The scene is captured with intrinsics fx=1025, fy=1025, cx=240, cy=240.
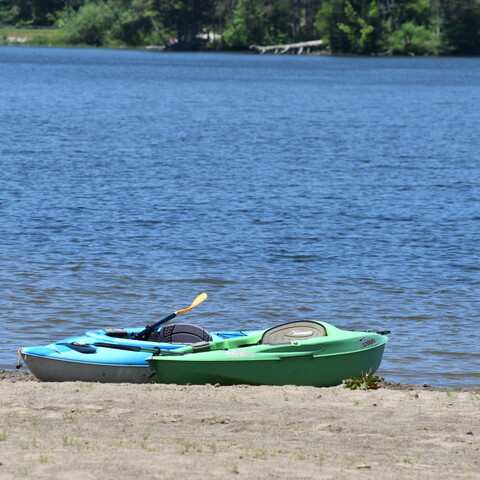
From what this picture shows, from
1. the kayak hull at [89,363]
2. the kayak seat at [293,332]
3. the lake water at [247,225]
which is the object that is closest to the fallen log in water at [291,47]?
the lake water at [247,225]

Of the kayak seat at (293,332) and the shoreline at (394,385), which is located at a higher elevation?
the kayak seat at (293,332)

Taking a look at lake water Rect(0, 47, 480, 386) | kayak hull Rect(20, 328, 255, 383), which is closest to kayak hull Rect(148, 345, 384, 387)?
kayak hull Rect(20, 328, 255, 383)

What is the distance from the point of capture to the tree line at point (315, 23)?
166375 millimetres

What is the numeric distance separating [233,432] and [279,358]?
2.55 metres

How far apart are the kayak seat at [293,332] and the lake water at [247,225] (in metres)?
1.46

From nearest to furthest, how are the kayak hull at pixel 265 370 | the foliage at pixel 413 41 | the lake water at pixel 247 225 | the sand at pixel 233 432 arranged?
the sand at pixel 233 432 → the kayak hull at pixel 265 370 → the lake water at pixel 247 225 → the foliage at pixel 413 41

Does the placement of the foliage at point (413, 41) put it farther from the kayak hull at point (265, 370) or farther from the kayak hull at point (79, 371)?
the kayak hull at point (79, 371)

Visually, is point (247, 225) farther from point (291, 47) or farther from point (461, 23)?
point (291, 47)

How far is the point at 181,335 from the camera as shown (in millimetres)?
13391

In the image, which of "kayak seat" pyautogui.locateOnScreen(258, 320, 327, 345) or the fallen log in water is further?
the fallen log in water

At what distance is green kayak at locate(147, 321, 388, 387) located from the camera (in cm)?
1246

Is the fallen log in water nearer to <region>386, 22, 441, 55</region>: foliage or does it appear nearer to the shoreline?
<region>386, 22, 441, 55</region>: foliage

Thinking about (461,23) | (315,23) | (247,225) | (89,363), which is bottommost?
(247,225)

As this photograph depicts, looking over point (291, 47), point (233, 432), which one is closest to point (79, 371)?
point (233, 432)
